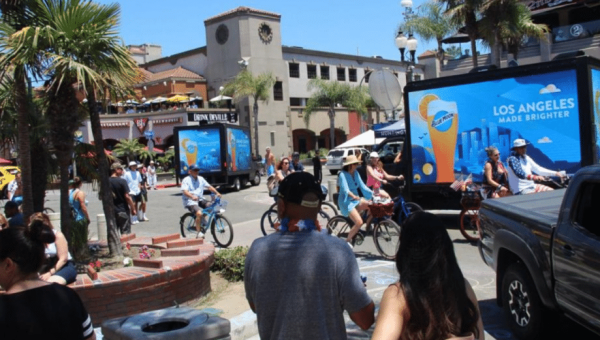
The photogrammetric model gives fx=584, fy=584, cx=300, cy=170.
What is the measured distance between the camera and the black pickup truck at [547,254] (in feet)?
14.6

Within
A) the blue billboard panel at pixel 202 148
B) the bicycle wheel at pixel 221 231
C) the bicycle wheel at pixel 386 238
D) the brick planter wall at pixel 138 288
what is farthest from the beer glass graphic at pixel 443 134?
the blue billboard panel at pixel 202 148

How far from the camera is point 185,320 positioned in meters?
3.98

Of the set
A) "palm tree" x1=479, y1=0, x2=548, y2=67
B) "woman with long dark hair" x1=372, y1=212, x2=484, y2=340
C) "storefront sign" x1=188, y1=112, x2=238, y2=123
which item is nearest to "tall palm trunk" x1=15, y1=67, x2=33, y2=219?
"woman with long dark hair" x1=372, y1=212, x2=484, y2=340

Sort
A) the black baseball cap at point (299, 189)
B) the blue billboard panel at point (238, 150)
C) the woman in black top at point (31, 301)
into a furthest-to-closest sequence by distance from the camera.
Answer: the blue billboard panel at point (238, 150) → the black baseball cap at point (299, 189) → the woman in black top at point (31, 301)

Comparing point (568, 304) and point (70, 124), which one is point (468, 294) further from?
point (70, 124)

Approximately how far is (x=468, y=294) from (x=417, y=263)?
0.95ft

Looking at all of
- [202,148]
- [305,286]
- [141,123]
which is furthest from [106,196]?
[141,123]

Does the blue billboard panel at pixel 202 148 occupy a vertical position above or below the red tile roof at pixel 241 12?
below

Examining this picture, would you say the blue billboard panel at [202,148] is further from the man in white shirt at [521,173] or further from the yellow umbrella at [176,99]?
the yellow umbrella at [176,99]

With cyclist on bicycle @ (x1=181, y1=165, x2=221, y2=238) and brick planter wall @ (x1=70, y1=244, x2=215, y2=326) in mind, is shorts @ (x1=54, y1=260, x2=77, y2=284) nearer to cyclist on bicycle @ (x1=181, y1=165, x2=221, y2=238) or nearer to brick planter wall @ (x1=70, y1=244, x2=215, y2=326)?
brick planter wall @ (x1=70, y1=244, x2=215, y2=326)

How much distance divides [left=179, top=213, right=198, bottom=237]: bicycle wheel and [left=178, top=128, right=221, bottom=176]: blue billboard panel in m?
12.5

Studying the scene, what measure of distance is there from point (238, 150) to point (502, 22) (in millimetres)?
12623

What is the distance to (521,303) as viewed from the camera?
216 inches

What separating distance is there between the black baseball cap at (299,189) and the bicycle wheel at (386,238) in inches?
261
